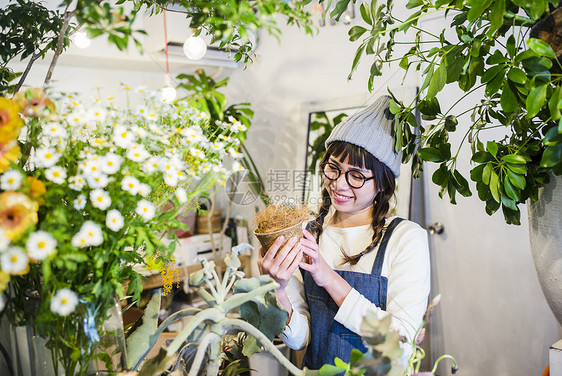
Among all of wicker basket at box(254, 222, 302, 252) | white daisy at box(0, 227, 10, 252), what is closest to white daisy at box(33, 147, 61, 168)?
white daisy at box(0, 227, 10, 252)

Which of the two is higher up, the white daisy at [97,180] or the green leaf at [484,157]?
the green leaf at [484,157]

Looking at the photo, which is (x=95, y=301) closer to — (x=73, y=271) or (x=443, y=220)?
(x=73, y=271)

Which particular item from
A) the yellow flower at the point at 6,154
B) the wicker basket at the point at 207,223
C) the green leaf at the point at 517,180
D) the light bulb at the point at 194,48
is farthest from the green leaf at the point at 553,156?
the wicker basket at the point at 207,223

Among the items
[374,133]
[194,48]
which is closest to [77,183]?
[374,133]

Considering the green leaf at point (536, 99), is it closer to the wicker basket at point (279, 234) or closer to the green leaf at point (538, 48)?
the green leaf at point (538, 48)

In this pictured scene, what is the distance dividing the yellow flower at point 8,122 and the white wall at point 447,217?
0.45 meters

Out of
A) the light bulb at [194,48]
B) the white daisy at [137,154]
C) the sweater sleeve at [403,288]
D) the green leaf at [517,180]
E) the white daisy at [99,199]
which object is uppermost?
the light bulb at [194,48]

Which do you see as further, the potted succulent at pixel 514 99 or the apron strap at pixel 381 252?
the apron strap at pixel 381 252

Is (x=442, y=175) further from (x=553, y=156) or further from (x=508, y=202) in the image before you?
(x=553, y=156)

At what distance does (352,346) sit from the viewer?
3.85 ft

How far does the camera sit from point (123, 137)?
1.82 feet

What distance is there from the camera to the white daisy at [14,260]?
1.45 ft

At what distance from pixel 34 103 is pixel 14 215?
187 millimetres

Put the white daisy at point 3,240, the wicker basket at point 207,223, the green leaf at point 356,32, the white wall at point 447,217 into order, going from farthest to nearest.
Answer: the wicker basket at point 207,223
the white wall at point 447,217
the green leaf at point 356,32
the white daisy at point 3,240
